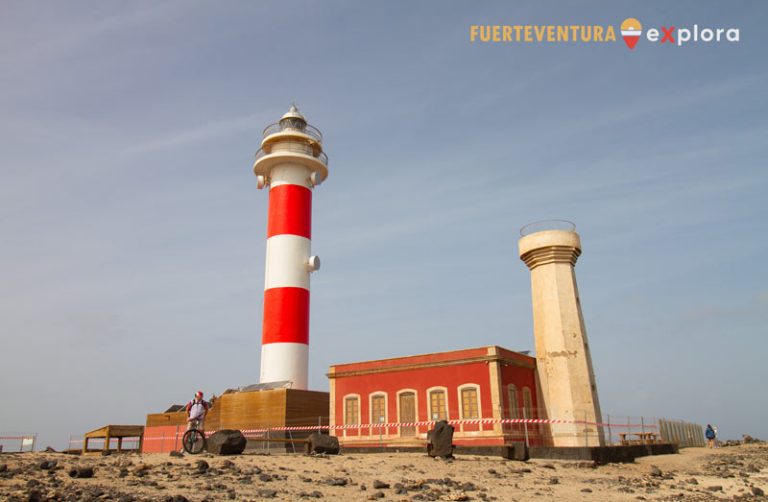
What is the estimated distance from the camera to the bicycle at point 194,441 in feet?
53.2

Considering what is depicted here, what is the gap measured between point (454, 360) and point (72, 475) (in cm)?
1568

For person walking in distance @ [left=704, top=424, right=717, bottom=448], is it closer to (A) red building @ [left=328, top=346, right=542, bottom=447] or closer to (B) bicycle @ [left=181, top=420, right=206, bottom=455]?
(A) red building @ [left=328, top=346, right=542, bottom=447]

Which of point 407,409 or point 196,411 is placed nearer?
point 196,411

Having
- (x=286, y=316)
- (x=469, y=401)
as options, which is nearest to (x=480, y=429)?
(x=469, y=401)

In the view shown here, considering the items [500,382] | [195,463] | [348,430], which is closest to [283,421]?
[348,430]

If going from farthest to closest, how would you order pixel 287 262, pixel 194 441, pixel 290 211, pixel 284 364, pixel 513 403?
pixel 290 211 < pixel 287 262 < pixel 284 364 < pixel 513 403 < pixel 194 441

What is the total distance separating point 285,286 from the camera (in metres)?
28.5

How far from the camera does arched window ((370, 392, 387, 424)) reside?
1023 inches

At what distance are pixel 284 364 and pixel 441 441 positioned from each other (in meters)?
12.0

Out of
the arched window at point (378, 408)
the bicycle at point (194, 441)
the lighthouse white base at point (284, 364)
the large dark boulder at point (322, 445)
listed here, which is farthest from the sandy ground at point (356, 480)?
the lighthouse white base at point (284, 364)

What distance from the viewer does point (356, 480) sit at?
1269 centimetres

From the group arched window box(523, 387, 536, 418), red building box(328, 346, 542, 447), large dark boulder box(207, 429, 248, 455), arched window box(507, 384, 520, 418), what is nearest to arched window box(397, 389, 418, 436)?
red building box(328, 346, 542, 447)

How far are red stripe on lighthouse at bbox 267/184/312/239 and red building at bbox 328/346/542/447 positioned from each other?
7.08 metres

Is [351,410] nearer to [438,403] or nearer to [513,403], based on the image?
[438,403]
